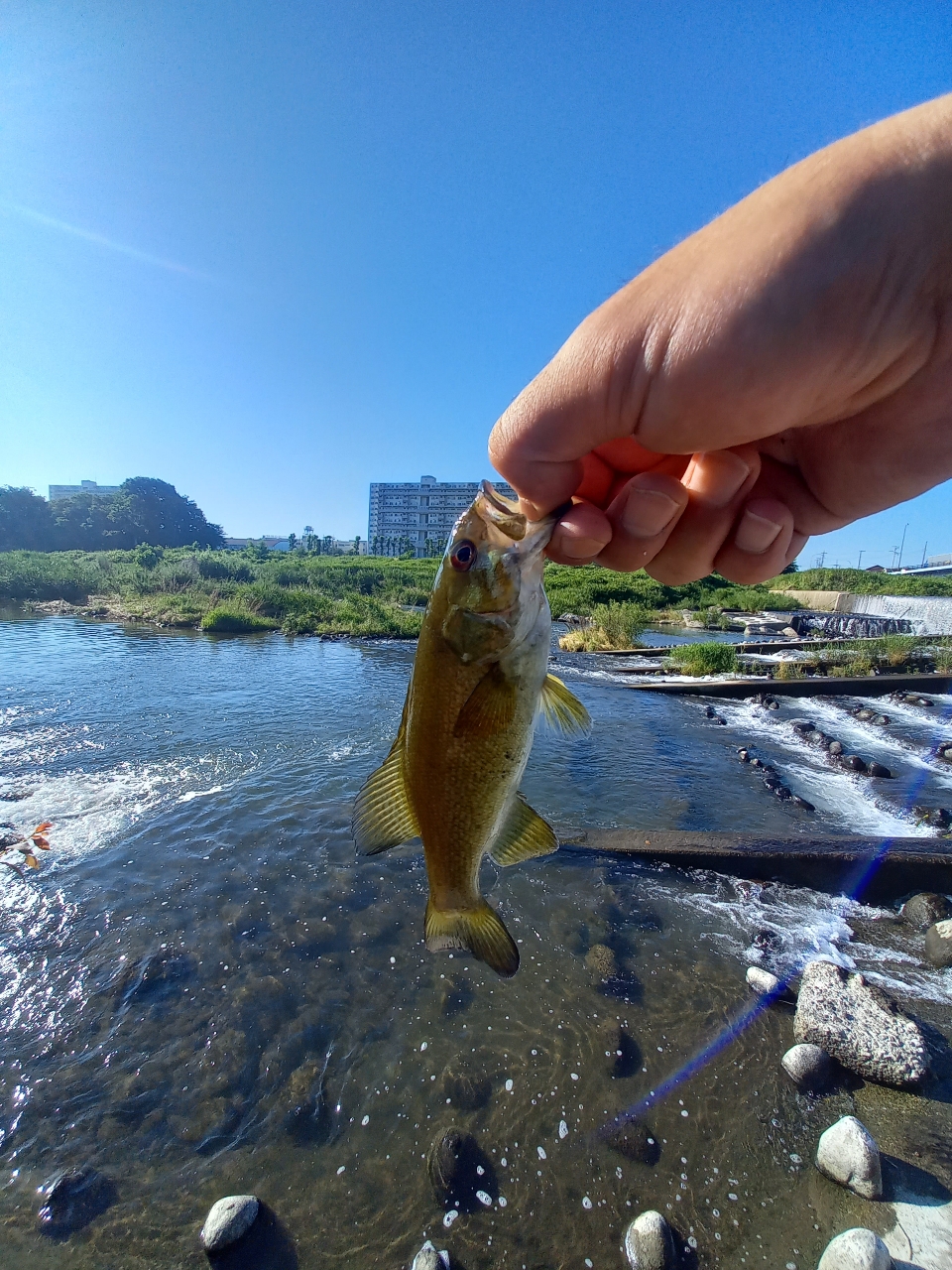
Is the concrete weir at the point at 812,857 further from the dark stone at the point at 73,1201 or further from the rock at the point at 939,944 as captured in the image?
the dark stone at the point at 73,1201

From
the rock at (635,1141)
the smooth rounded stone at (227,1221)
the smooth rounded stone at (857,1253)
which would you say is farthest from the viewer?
the rock at (635,1141)

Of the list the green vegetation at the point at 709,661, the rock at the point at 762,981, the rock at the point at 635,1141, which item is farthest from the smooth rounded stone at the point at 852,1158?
the green vegetation at the point at 709,661

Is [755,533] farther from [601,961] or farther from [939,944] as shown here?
[939,944]

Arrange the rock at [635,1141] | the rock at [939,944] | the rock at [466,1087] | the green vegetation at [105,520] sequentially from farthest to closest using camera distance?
the green vegetation at [105,520], the rock at [939,944], the rock at [466,1087], the rock at [635,1141]

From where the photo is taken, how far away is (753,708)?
1580 cm

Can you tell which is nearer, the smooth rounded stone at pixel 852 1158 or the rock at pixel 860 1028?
the smooth rounded stone at pixel 852 1158

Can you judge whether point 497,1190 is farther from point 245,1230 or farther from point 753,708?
point 753,708

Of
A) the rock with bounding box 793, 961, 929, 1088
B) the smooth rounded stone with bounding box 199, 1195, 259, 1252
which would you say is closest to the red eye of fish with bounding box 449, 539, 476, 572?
the smooth rounded stone with bounding box 199, 1195, 259, 1252

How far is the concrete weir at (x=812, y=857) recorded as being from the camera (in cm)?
670

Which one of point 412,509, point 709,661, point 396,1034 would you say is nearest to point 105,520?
point 412,509

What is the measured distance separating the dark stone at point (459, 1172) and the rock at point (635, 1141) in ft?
2.93

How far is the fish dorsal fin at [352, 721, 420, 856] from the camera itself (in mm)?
2293

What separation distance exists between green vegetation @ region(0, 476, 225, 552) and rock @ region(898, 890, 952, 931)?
84198 millimetres

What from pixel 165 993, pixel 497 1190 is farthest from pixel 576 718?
pixel 165 993
